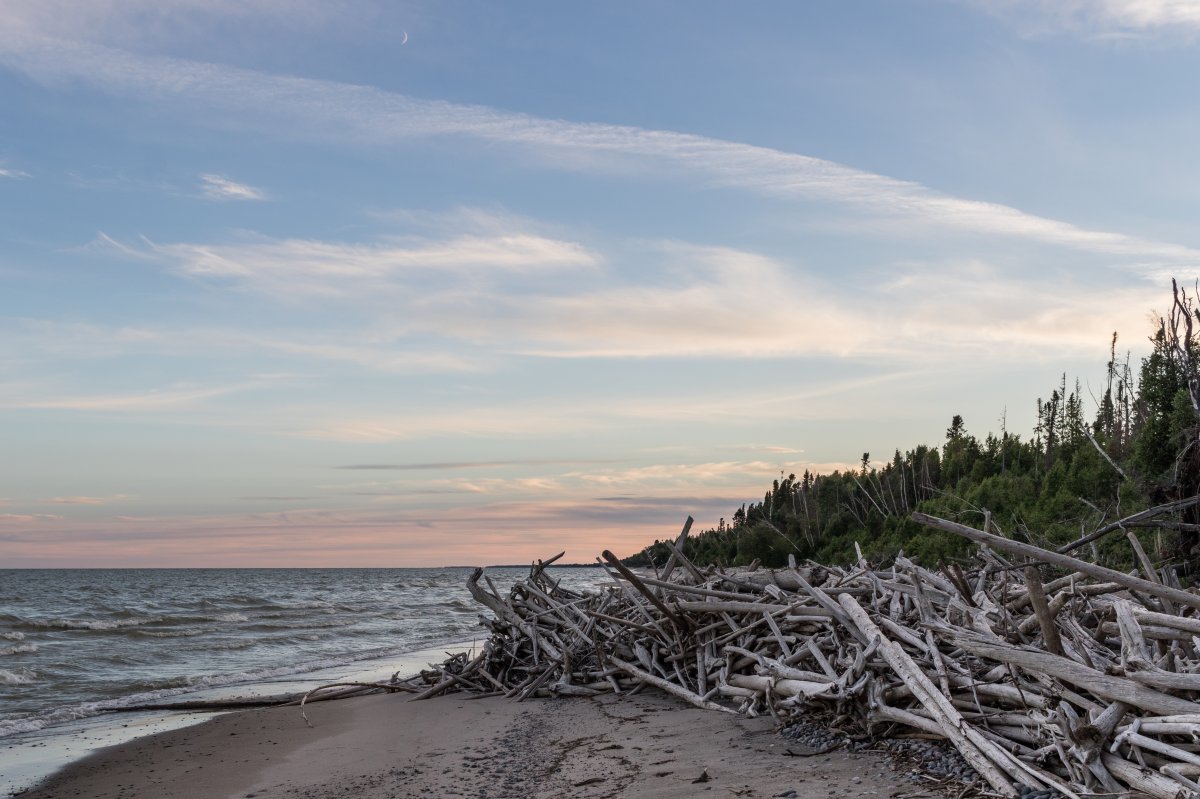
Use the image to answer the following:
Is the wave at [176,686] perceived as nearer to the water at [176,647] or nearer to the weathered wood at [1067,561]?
the water at [176,647]

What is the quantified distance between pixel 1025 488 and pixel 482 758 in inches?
1707

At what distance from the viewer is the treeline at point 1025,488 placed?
20.9m

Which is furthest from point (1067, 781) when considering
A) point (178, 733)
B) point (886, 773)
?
point (178, 733)

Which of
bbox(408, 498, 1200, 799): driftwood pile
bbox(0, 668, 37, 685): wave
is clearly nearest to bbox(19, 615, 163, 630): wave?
bbox(0, 668, 37, 685): wave

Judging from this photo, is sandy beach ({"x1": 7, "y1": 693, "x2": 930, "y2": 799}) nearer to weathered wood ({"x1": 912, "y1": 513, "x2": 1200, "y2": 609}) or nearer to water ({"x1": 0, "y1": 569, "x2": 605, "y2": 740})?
weathered wood ({"x1": 912, "y1": 513, "x2": 1200, "y2": 609})

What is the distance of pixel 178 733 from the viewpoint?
11.8 metres

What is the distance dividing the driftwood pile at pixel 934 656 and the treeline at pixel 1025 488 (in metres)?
0.83

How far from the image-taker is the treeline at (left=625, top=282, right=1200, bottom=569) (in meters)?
20.9

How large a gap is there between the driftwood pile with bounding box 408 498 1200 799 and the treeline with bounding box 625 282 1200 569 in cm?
83

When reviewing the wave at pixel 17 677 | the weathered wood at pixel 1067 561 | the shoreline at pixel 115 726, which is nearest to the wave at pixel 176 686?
the wave at pixel 17 677

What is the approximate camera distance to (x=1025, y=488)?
46031 millimetres

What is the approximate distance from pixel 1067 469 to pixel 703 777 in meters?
43.3

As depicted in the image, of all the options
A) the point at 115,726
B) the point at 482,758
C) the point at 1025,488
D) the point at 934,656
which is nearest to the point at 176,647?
the point at 115,726

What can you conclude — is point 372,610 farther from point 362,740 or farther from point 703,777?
point 703,777
